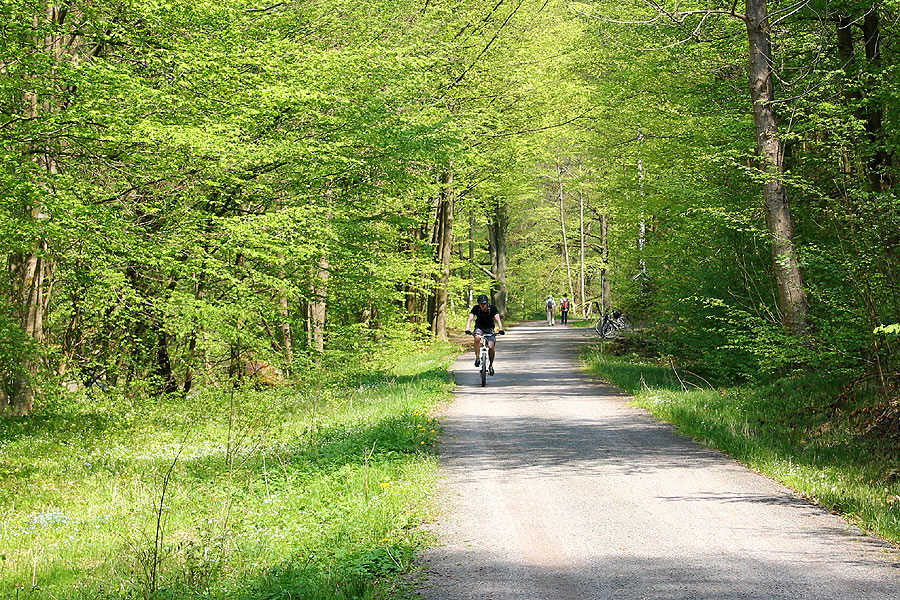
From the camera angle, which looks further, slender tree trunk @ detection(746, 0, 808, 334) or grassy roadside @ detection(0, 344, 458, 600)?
slender tree trunk @ detection(746, 0, 808, 334)

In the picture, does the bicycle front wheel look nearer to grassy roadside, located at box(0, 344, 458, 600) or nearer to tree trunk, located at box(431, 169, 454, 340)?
tree trunk, located at box(431, 169, 454, 340)

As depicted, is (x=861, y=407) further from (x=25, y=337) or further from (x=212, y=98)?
(x=25, y=337)

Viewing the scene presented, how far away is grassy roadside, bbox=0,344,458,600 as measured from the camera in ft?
20.5

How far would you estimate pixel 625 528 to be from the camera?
7.08 meters

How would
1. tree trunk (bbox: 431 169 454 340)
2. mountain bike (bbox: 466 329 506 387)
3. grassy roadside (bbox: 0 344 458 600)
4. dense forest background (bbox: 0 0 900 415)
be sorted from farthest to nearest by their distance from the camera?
tree trunk (bbox: 431 169 454 340), mountain bike (bbox: 466 329 506 387), dense forest background (bbox: 0 0 900 415), grassy roadside (bbox: 0 344 458 600)

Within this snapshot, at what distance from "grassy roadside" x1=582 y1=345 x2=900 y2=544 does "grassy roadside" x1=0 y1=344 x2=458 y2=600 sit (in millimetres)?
3814

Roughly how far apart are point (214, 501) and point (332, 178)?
11310 mm

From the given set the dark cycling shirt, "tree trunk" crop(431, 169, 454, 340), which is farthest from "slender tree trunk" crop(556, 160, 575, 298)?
the dark cycling shirt

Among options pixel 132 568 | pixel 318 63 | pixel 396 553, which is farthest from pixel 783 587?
pixel 318 63

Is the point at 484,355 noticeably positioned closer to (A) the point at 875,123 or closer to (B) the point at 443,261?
(A) the point at 875,123

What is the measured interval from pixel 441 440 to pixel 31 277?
913cm

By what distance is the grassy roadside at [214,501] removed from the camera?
245 inches

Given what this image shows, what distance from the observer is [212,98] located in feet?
46.2

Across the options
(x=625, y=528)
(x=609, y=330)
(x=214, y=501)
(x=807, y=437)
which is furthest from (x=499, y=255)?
(x=625, y=528)
